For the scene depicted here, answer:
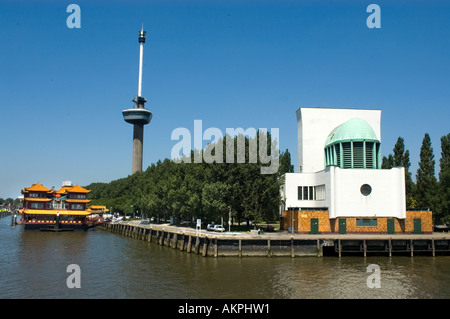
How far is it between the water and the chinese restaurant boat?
127 feet

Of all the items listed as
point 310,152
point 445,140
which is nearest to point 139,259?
point 310,152

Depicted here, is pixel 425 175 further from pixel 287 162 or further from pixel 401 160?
pixel 287 162

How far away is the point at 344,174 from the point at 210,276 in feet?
115

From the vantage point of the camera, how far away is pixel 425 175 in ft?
280

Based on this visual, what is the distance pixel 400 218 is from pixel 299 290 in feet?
123

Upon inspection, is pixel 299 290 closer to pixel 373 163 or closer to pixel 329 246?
pixel 329 246

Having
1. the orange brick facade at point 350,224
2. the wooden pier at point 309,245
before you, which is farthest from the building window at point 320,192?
the wooden pier at point 309,245

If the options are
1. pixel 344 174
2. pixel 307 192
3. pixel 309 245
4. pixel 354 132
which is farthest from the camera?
pixel 307 192

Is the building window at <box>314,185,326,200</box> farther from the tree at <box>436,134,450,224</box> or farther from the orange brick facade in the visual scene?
the tree at <box>436,134,450,224</box>

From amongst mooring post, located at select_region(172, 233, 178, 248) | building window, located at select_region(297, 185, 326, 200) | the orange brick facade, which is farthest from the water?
building window, located at select_region(297, 185, 326, 200)

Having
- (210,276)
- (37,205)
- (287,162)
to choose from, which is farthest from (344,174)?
(37,205)

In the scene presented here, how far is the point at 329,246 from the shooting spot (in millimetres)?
56062

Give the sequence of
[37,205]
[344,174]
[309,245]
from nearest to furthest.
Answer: [309,245] → [344,174] → [37,205]

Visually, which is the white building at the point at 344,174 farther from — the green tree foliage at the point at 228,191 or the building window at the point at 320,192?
the green tree foliage at the point at 228,191
